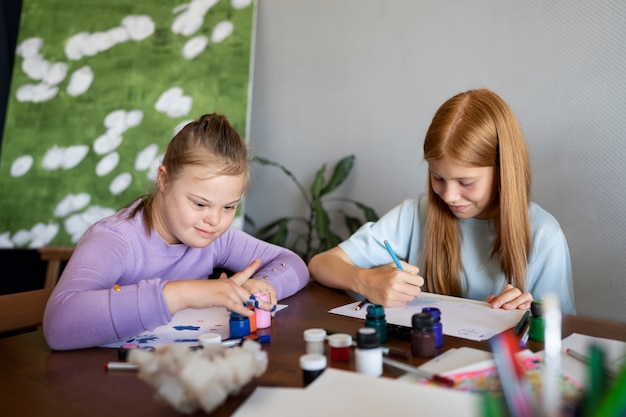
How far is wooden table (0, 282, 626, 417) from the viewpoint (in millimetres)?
655

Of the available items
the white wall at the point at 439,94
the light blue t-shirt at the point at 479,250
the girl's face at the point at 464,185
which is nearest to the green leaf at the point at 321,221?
the white wall at the point at 439,94

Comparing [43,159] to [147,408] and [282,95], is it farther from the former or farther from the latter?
[147,408]

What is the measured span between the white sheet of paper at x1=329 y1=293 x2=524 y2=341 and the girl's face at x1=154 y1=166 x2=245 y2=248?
30 cm

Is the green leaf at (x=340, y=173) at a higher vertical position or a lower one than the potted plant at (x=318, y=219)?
higher

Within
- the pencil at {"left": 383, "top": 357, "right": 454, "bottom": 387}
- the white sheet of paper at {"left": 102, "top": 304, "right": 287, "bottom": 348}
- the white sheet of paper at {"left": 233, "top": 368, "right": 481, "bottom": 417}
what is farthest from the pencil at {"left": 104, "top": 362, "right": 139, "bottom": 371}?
the pencil at {"left": 383, "top": 357, "right": 454, "bottom": 387}

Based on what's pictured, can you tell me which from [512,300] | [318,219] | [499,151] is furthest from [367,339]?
[318,219]

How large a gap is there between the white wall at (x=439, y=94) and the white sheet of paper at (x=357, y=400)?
134cm

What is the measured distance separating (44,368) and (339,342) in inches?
16.3

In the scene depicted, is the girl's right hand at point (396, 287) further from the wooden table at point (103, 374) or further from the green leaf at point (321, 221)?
the green leaf at point (321, 221)

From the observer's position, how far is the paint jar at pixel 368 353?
27.2 inches

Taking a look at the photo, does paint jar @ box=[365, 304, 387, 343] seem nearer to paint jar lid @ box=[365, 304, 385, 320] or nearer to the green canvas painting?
paint jar lid @ box=[365, 304, 385, 320]

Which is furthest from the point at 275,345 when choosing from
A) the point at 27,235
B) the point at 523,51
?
the point at 27,235

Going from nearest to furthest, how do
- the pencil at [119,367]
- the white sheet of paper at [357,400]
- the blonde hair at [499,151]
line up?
the white sheet of paper at [357,400]
the pencil at [119,367]
the blonde hair at [499,151]

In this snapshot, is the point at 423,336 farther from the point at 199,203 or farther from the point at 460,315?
the point at 199,203
